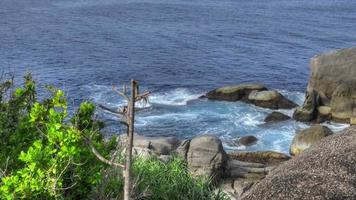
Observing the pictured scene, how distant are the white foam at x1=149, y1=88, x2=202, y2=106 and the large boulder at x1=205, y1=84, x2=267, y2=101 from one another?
1.99 meters

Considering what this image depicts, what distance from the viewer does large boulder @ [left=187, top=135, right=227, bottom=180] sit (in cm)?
2803

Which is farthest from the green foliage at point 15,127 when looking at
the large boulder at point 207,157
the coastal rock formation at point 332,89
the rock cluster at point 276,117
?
the coastal rock formation at point 332,89

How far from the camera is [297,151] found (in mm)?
36500

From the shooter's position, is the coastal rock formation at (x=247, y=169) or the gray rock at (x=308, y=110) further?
the gray rock at (x=308, y=110)

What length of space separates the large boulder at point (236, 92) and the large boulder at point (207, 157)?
1999 centimetres

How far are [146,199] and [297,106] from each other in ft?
110

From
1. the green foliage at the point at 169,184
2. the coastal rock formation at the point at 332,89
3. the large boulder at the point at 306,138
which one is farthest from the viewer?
the coastal rock formation at the point at 332,89

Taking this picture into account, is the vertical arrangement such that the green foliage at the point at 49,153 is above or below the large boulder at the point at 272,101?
above

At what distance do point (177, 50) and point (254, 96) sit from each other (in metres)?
19.3

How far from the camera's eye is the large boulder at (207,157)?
28031 mm

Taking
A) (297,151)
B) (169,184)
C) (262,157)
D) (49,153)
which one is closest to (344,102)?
(297,151)

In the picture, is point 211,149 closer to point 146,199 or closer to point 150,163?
point 150,163

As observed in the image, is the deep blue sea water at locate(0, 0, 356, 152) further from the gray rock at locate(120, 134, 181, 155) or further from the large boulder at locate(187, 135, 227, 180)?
the large boulder at locate(187, 135, 227, 180)

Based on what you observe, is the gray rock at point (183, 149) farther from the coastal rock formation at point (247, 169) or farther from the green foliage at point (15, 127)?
the green foliage at point (15, 127)
